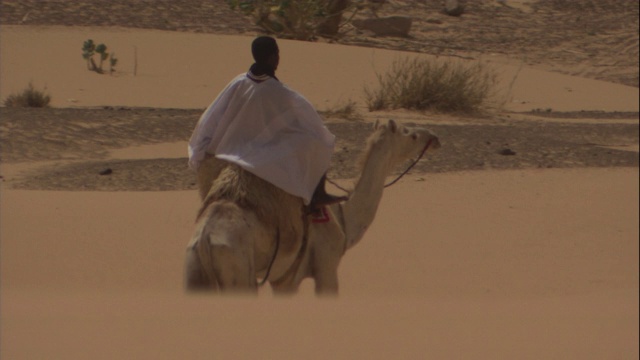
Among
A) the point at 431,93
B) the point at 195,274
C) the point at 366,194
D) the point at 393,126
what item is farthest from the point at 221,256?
the point at 431,93

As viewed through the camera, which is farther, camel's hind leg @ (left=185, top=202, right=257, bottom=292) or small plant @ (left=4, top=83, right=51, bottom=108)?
small plant @ (left=4, top=83, right=51, bottom=108)

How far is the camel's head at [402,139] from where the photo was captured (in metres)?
8.12

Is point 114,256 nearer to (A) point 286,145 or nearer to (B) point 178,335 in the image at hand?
(A) point 286,145

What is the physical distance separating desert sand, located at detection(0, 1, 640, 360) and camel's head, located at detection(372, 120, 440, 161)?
105 cm

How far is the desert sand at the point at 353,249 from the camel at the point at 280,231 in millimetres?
204


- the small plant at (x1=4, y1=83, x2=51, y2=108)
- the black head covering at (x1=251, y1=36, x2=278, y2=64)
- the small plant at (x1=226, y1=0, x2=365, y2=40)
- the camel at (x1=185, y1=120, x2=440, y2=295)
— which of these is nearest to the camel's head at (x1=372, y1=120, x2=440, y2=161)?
the camel at (x1=185, y1=120, x2=440, y2=295)

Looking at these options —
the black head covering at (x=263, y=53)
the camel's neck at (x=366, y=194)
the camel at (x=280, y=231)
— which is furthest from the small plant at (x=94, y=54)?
the black head covering at (x=263, y=53)

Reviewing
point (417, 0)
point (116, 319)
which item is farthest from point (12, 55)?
point (116, 319)

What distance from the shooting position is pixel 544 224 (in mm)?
11078

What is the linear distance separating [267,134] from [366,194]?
106 centimetres

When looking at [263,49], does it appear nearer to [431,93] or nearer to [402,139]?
[402,139]

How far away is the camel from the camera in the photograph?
637cm

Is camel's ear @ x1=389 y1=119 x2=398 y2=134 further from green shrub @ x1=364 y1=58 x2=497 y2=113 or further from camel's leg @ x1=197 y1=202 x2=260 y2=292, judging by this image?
green shrub @ x1=364 y1=58 x2=497 y2=113

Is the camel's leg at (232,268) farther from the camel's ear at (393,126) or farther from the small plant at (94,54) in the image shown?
the small plant at (94,54)
